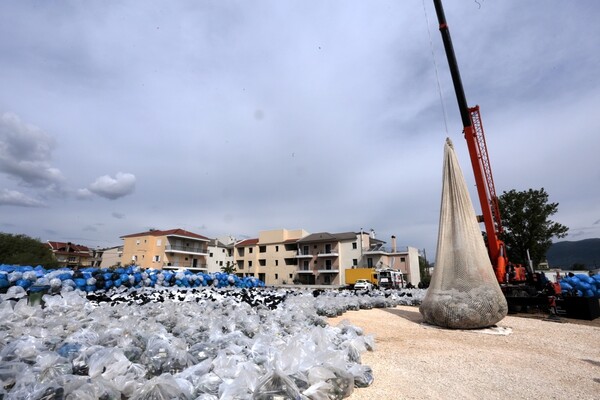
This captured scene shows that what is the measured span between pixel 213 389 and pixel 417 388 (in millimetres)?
2173

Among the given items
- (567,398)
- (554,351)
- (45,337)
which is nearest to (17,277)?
(45,337)

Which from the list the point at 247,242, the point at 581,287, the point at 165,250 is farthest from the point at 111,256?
the point at 581,287

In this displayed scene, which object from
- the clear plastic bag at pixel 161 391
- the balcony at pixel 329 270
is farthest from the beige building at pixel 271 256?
the clear plastic bag at pixel 161 391

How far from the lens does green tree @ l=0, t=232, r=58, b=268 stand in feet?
101

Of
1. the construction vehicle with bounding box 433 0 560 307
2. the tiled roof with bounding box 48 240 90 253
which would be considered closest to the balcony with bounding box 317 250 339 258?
the construction vehicle with bounding box 433 0 560 307

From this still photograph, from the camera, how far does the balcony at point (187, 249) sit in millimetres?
40681

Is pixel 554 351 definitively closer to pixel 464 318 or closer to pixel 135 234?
pixel 464 318

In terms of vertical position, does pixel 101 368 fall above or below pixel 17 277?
below

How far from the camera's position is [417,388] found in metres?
3.31

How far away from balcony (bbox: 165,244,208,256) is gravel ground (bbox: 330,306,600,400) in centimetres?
3891

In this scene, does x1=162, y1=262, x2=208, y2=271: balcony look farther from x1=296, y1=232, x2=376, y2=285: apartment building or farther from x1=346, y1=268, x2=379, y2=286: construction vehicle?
x1=346, y1=268, x2=379, y2=286: construction vehicle

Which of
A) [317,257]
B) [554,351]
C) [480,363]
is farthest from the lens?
[317,257]

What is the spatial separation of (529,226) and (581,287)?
778 inches

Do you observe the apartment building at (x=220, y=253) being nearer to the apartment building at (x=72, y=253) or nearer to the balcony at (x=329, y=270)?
the balcony at (x=329, y=270)
